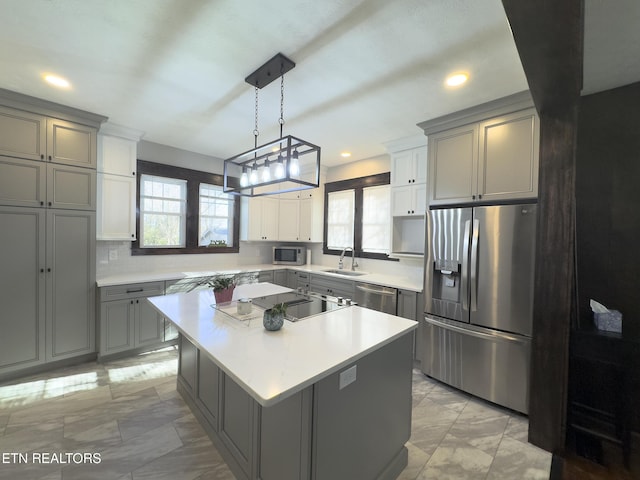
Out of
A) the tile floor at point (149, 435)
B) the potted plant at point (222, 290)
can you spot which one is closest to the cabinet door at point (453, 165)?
the tile floor at point (149, 435)

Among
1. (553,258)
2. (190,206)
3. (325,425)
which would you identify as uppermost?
(190,206)

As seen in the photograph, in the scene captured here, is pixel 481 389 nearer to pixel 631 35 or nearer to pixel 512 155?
pixel 512 155

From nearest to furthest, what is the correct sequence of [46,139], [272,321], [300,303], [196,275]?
[272,321], [300,303], [46,139], [196,275]

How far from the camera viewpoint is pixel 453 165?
8.79ft

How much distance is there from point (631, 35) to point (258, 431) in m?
3.15

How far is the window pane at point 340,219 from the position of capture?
452 centimetres

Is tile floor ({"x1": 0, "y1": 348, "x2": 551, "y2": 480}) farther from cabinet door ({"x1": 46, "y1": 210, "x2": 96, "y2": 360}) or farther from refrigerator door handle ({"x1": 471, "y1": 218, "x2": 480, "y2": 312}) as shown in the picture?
refrigerator door handle ({"x1": 471, "y1": 218, "x2": 480, "y2": 312})

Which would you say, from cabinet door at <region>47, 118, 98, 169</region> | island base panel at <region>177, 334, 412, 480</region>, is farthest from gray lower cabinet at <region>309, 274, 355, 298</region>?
cabinet door at <region>47, 118, 98, 169</region>

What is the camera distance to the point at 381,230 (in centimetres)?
411

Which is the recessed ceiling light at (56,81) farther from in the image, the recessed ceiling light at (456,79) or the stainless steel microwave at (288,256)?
the stainless steel microwave at (288,256)

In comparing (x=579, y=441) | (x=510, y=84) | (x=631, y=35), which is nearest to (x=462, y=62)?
(x=510, y=84)

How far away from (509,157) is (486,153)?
0.19m

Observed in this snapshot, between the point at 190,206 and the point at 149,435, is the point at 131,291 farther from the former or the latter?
the point at 149,435

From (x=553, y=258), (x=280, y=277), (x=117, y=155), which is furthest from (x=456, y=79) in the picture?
(x=117, y=155)
